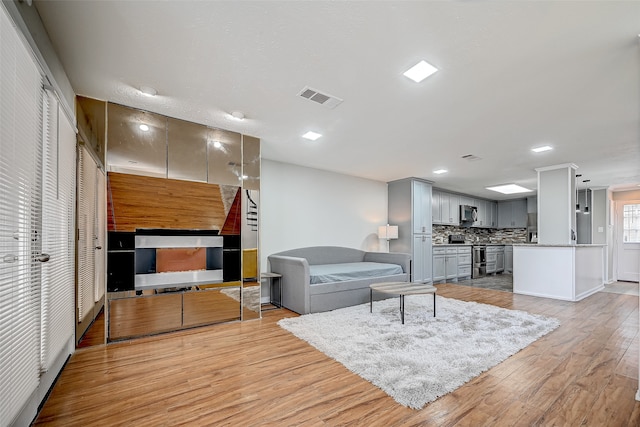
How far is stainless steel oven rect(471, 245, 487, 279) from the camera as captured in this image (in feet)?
26.0

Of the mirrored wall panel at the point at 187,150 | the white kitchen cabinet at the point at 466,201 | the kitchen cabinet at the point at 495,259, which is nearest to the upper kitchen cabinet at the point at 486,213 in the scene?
the white kitchen cabinet at the point at 466,201

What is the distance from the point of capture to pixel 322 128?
3688 mm

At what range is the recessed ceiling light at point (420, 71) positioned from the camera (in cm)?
229

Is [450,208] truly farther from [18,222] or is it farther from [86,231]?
[18,222]

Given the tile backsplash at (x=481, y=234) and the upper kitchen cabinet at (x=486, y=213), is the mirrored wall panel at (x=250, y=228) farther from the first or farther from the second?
the upper kitchen cabinet at (x=486, y=213)

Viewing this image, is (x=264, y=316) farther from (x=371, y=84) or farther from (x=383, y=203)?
(x=383, y=203)

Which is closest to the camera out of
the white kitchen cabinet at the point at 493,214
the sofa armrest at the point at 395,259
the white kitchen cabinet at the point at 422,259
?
the sofa armrest at the point at 395,259

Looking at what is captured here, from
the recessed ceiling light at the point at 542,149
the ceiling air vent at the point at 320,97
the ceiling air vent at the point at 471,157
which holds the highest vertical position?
the ceiling air vent at the point at 320,97

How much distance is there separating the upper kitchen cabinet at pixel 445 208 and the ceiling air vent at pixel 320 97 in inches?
Result: 218

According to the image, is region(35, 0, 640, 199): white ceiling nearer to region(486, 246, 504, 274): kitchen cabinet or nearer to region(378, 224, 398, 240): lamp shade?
region(378, 224, 398, 240): lamp shade

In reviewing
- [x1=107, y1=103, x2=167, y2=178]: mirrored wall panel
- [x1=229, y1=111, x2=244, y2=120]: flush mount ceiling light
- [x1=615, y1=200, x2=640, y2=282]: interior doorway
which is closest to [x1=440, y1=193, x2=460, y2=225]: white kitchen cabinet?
[x1=615, y1=200, x2=640, y2=282]: interior doorway

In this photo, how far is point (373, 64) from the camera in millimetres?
2279

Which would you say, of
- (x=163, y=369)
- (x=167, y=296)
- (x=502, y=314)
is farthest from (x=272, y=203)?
(x=502, y=314)

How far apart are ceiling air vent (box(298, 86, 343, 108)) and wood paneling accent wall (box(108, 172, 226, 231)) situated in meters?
1.66
